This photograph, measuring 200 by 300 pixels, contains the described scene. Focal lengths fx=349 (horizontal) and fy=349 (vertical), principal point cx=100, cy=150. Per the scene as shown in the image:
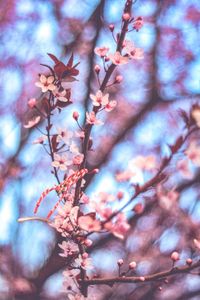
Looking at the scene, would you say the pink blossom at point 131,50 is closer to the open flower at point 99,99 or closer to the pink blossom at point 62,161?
the open flower at point 99,99

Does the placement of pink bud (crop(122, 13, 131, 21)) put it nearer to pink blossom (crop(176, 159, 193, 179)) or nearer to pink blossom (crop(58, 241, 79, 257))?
pink blossom (crop(176, 159, 193, 179))

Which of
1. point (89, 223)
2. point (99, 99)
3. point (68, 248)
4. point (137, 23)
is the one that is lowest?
point (68, 248)

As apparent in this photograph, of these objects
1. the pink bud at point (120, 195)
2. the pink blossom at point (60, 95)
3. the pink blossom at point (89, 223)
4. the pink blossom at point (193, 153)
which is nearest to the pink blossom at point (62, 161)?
the pink blossom at point (60, 95)

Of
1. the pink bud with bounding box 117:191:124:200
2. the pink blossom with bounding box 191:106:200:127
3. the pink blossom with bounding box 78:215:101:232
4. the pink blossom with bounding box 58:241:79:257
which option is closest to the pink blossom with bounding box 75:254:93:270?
the pink blossom with bounding box 58:241:79:257

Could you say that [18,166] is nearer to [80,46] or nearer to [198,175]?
[80,46]

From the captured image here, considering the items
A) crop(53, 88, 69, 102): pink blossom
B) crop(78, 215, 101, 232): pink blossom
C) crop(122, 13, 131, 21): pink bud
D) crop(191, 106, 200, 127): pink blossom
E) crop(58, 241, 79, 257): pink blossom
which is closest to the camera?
crop(191, 106, 200, 127): pink blossom

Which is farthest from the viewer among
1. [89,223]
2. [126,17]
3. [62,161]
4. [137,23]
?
[62,161]

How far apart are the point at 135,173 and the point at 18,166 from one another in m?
2.12

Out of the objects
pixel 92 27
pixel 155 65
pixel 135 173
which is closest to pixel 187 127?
pixel 135 173

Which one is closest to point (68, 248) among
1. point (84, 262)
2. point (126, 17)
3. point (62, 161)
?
point (84, 262)

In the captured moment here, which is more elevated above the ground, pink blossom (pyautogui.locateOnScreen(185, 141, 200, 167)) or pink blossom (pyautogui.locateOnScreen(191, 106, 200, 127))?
pink blossom (pyautogui.locateOnScreen(191, 106, 200, 127))

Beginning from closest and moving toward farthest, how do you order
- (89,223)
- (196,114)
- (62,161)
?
(196,114) < (89,223) < (62,161)

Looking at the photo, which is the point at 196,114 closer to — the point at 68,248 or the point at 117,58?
the point at 117,58

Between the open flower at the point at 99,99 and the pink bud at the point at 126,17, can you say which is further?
the open flower at the point at 99,99
